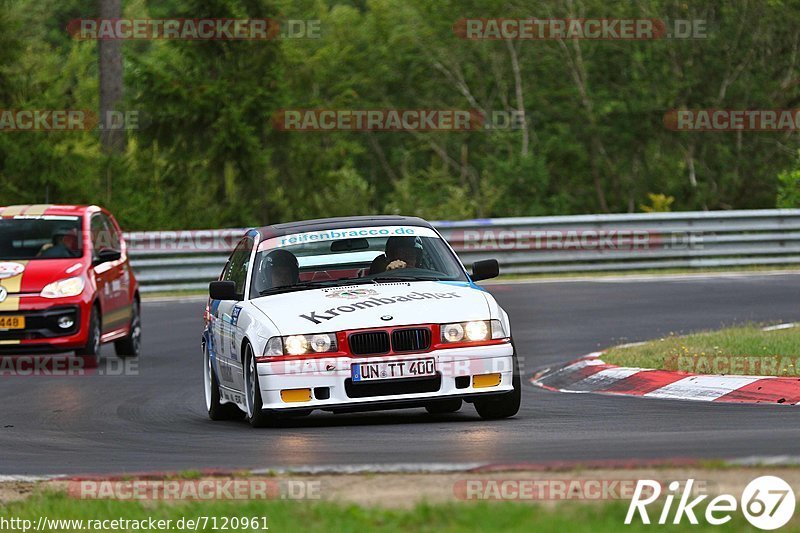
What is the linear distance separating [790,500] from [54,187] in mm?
26717

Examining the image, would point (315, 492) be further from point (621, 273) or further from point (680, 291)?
point (621, 273)

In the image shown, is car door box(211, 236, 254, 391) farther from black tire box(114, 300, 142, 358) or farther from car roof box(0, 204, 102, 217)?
black tire box(114, 300, 142, 358)

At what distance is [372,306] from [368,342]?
31cm

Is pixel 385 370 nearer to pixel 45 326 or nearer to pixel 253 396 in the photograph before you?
pixel 253 396

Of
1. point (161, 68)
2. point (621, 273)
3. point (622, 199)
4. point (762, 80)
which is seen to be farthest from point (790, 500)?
point (622, 199)

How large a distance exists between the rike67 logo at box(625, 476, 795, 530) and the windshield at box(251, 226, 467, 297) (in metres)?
5.26

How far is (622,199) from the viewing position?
49000 millimetres

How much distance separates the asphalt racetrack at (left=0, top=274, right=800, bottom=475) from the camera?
852 centimetres

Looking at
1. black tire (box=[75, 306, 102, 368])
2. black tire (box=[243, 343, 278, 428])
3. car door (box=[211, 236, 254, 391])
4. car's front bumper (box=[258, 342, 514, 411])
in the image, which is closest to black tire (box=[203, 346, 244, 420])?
car door (box=[211, 236, 254, 391])

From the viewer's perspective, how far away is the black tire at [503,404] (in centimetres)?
1093

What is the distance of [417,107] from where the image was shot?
170ft

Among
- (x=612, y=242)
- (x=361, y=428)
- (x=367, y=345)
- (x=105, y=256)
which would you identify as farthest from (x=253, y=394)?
(x=612, y=242)

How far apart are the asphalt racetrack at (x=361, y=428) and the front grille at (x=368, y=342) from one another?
0.51m

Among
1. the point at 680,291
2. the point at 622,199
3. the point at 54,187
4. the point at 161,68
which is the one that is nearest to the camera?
the point at 680,291
